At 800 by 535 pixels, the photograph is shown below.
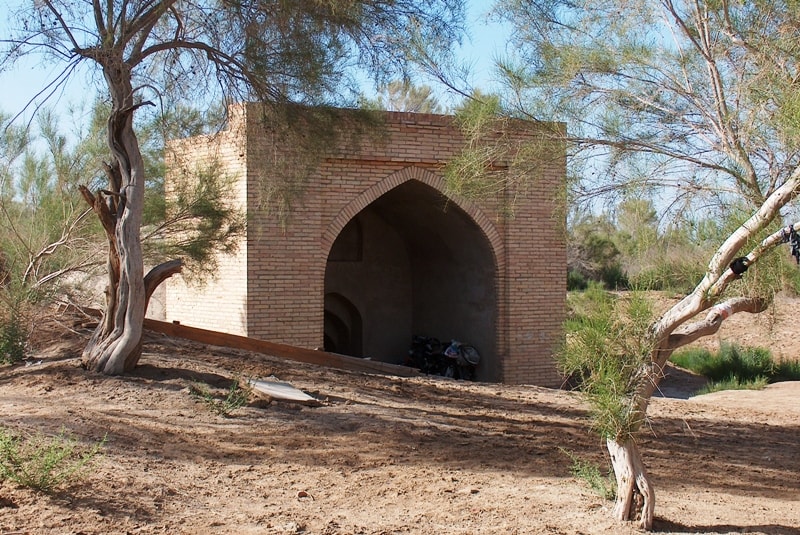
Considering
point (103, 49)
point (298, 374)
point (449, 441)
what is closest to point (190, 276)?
point (298, 374)

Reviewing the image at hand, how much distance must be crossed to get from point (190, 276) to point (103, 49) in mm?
5115

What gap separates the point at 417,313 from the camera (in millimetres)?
17328

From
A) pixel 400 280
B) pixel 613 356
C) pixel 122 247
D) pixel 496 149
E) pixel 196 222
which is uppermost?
pixel 496 149

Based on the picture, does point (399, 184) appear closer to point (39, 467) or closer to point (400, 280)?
point (400, 280)

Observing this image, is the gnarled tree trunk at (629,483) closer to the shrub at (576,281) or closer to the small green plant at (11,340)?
the small green plant at (11,340)

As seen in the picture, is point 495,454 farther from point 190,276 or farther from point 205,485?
point 190,276

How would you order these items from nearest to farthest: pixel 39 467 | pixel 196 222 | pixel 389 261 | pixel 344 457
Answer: pixel 39 467 < pixel 344 457 < pixel 196 222 < pixel 389 261

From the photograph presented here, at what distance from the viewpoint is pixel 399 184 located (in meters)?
13.2

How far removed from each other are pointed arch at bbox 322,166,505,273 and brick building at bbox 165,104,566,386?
0.02 m

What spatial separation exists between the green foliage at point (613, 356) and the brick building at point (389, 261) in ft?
16.9

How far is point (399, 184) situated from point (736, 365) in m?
8.10

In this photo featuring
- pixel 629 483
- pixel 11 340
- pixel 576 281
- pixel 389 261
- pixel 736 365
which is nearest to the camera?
Answer: pixel 629 483

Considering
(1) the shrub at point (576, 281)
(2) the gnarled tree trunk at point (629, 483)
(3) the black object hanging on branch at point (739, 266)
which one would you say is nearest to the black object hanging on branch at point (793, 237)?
(3) the black object hanging on branch at point (739, 266)

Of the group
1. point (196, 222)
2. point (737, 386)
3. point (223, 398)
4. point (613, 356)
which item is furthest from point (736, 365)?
point (613, 356)
